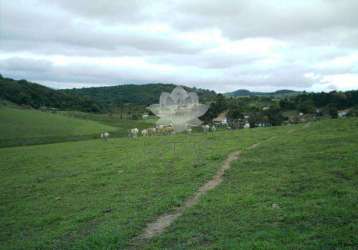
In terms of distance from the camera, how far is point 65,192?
13531mm

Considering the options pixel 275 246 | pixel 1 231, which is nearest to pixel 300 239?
pixel 275 246

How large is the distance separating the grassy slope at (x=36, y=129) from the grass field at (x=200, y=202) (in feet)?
68.4

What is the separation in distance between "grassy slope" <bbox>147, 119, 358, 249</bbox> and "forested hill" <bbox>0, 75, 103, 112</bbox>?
82153 mm

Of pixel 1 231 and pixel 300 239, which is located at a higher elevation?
pixel 300 239

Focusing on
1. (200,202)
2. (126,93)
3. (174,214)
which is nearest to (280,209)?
(200,202)

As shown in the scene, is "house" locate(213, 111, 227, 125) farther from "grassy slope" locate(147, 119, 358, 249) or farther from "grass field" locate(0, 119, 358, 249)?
"grassy slope" locate(147, 119, 358, 249)

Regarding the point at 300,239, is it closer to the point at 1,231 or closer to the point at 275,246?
the point at 275,246

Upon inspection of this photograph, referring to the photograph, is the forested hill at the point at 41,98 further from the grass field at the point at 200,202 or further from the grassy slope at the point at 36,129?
the grass field at the point at 200,202

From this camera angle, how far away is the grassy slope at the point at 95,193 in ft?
29.0

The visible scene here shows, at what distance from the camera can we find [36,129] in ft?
143

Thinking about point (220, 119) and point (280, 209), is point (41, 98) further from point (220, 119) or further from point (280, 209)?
point (280, 209)

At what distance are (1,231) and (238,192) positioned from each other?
6692 mm

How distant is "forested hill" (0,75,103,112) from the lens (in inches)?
3578

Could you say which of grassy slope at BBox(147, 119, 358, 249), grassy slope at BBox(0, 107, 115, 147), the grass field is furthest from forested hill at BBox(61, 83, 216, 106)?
grassy slope at BBox(147, 119, 358, 249)
